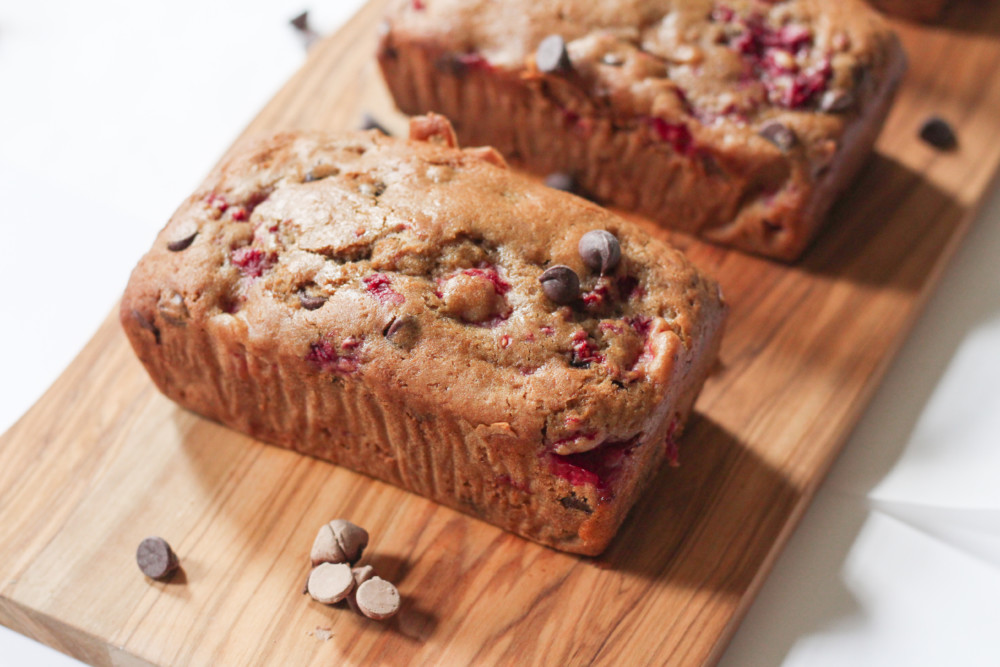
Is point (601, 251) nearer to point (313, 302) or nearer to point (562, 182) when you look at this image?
point (313, 302)

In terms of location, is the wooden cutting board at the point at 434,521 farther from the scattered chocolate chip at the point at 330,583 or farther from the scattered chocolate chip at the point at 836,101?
the scattered chocolate chip at the point at 836,101

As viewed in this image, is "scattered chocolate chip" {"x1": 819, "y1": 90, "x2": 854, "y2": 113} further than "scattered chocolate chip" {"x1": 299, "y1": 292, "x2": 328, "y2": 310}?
Yes

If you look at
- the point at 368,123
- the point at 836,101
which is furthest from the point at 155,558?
the point at 836,101

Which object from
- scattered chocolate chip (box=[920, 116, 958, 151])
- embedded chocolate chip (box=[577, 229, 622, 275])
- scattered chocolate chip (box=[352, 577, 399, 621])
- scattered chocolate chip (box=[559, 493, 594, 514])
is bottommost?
scattered chocolate chip (box=[920, 116, 958, 151])

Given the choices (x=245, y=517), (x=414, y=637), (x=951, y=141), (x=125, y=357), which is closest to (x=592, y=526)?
(x=414, y=637)

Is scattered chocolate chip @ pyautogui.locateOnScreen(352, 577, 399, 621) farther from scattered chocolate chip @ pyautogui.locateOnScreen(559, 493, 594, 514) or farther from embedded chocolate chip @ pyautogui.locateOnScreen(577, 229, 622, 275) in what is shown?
embedded chocolate chip @ pyautogui.locateOnScreen(577, 229, 622, 275)

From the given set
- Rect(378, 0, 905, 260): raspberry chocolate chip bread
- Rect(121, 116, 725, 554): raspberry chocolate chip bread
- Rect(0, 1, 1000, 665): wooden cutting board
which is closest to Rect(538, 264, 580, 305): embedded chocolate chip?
Rect(121, 116, 725, 554): raspberry chocolate chip bread

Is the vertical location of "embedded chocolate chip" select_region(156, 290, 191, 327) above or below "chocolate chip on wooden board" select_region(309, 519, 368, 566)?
above
